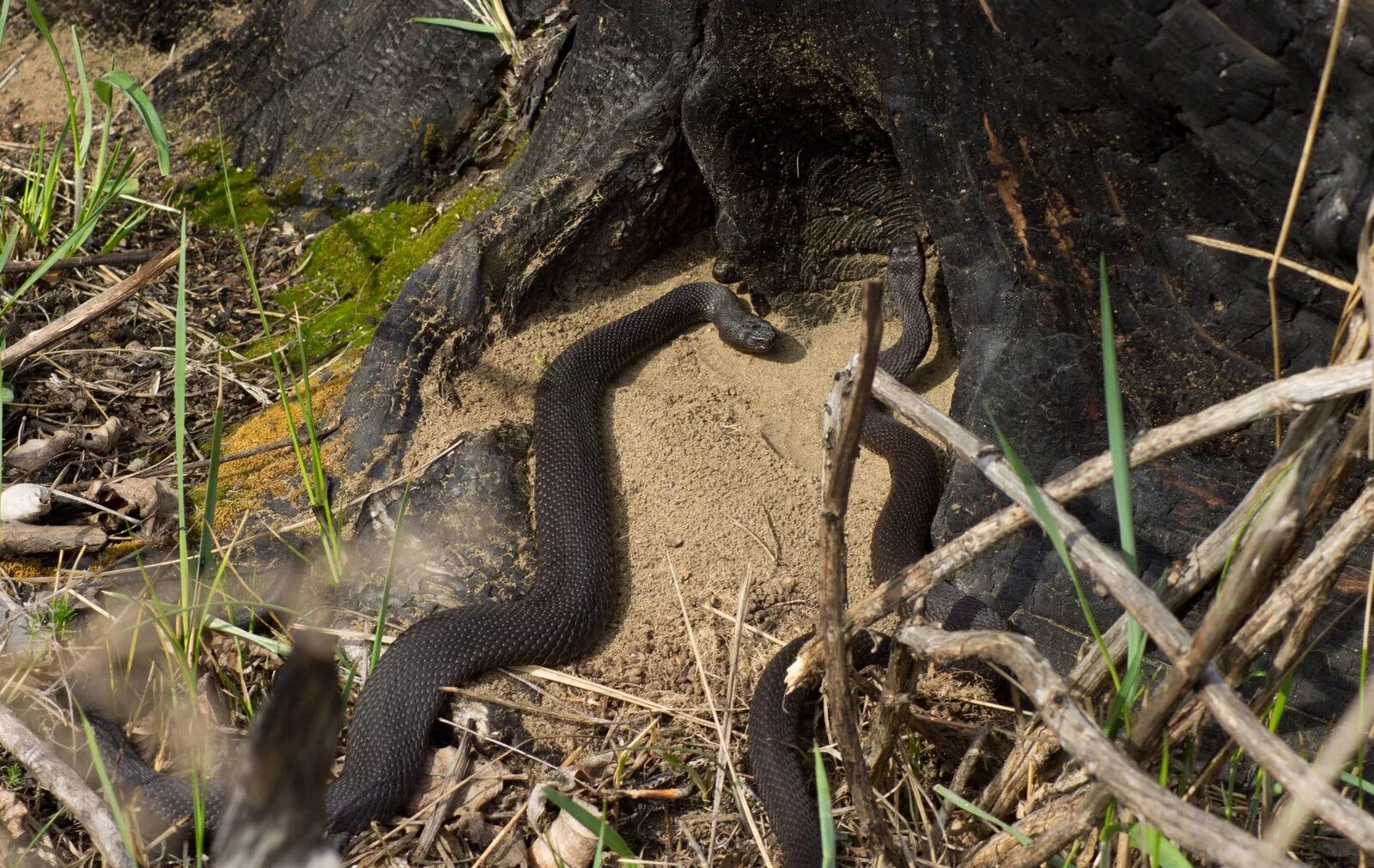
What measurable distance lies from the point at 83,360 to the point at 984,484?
3.22 metres

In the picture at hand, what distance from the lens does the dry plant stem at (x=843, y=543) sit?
56.6 inches

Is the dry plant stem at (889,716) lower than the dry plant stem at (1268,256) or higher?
lower

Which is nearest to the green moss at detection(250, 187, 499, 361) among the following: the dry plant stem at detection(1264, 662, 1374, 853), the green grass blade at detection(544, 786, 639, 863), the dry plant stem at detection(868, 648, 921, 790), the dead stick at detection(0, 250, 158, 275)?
the dead stick at detection(0, 250, 158, 275)

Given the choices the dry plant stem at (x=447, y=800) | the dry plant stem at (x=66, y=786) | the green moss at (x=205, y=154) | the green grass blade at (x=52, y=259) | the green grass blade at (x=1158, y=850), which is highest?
the green grass blade at (x=52, y=259)

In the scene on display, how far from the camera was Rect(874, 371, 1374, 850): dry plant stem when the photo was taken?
128 cm

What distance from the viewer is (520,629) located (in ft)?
9.73

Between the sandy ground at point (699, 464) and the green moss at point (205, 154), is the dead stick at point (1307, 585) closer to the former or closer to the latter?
the sandy ground at point (699, 464)

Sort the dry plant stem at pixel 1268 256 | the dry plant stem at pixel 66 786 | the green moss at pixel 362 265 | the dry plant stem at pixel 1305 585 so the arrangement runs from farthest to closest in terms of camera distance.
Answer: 1. the green moss at pixel 362 265
2. the dry plant stem at pixel 66 786
3. the dry plant stem at pixel 1268 256
4. the dry plant stem at pixel 1305 585

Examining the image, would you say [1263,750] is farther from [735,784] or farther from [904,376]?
[904,376]

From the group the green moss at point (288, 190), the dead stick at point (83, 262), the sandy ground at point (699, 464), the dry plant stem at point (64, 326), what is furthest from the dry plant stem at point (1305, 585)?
the green moss at point (288, 190)

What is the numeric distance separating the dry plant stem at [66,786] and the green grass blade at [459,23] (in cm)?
319


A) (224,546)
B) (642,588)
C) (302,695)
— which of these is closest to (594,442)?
(642,588)

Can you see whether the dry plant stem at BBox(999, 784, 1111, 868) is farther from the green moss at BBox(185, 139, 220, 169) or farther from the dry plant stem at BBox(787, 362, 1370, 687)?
the green moss at BBox(185, 139, 220, 169)

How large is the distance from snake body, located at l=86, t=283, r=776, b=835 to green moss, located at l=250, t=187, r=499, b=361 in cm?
85
